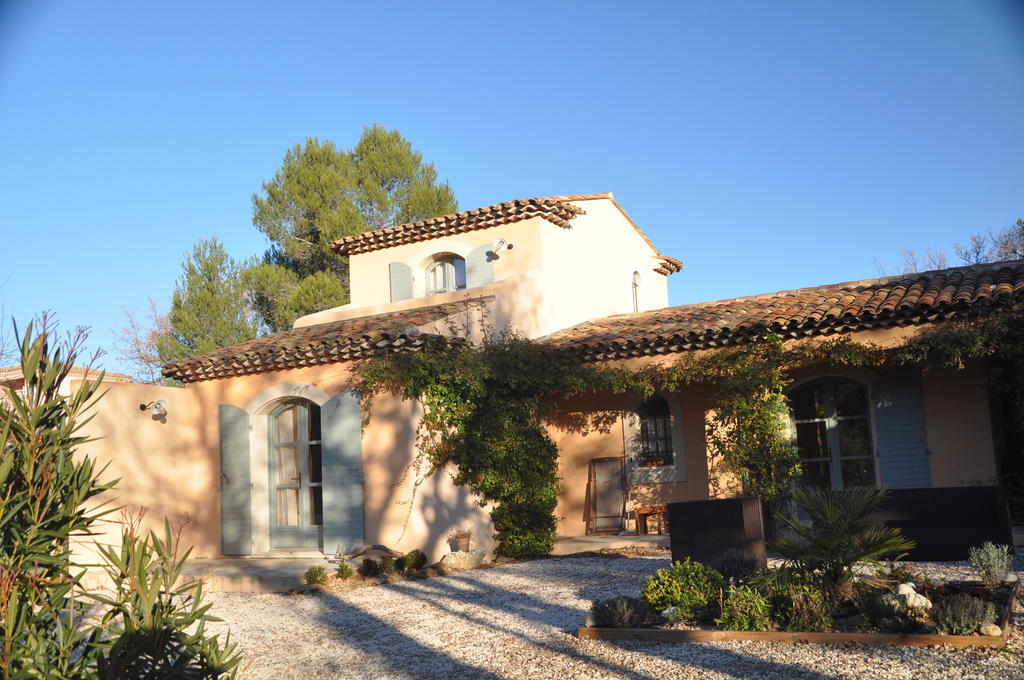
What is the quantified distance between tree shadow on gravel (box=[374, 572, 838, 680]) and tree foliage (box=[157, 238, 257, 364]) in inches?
740

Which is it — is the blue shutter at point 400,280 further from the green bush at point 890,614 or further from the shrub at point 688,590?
the green bush at point 890,614

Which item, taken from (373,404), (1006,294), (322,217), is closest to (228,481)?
(373,404)

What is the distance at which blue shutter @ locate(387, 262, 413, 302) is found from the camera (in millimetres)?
17281

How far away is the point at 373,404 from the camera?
40.7 ft

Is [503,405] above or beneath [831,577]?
above

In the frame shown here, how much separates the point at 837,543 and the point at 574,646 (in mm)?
2102

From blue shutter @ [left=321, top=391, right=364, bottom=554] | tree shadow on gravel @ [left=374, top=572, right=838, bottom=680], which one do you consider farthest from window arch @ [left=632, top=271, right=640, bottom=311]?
tree shadow on gravel @ [left=374, top=572, right=838, bottom=680]

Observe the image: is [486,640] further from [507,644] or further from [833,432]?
[833,432]

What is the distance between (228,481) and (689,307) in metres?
8.11

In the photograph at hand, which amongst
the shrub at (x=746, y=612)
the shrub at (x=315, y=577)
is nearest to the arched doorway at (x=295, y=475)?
the shrub at (x=315, y=577)

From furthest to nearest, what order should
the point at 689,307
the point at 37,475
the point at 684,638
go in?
1. the point at 689,307
2. the point at 684,638
3. the point at 37,475

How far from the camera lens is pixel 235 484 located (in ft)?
44.3

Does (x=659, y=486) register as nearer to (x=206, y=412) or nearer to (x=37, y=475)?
(x=206, y=412)

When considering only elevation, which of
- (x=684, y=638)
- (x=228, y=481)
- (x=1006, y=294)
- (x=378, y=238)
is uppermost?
(x=378, y=238)
